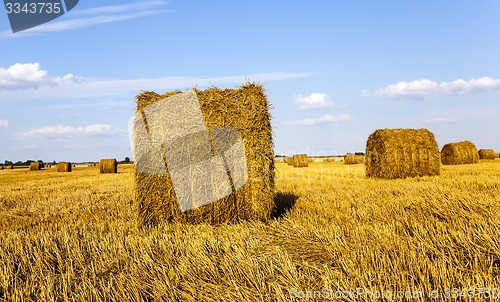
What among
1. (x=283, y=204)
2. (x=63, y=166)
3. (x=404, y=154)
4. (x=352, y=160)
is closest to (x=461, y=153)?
(x=352, y=160)

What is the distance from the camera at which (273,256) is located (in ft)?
12.8

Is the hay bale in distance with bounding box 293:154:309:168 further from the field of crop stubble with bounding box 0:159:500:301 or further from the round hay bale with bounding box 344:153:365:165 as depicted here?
the field of crop stubble with bounding box 0:159:500:301

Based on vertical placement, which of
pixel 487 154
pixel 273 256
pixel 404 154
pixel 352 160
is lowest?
pixel 273 256

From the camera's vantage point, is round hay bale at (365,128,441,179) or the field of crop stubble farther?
round hay bale at (365,128,441,179)

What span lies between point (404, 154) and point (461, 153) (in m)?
11.2

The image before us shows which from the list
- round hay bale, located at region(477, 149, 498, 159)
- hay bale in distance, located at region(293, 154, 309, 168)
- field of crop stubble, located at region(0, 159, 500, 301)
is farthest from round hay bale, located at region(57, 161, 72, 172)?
round hay bale, located at region(477, 149, 498, 159)

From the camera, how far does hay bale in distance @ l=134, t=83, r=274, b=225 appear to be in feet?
20.8

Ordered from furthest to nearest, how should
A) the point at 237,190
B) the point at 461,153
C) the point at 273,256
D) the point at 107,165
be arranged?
1. the point at 107,165
2. the point at 461,153
3. the point at 237,190
4. the point at 273,256

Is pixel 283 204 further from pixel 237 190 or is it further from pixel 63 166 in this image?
pixel 63 166

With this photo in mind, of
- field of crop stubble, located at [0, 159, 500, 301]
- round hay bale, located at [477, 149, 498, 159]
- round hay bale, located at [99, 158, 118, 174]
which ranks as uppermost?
round hay bale, located at [99, 158, 118, 174]

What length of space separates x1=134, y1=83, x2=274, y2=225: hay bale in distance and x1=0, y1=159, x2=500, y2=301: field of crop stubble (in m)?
0.31

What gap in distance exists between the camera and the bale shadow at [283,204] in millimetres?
6829

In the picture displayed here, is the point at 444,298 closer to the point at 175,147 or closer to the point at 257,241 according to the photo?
the point at 257,241

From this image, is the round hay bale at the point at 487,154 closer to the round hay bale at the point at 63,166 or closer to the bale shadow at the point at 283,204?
the bale shadow at the point at 283,204
